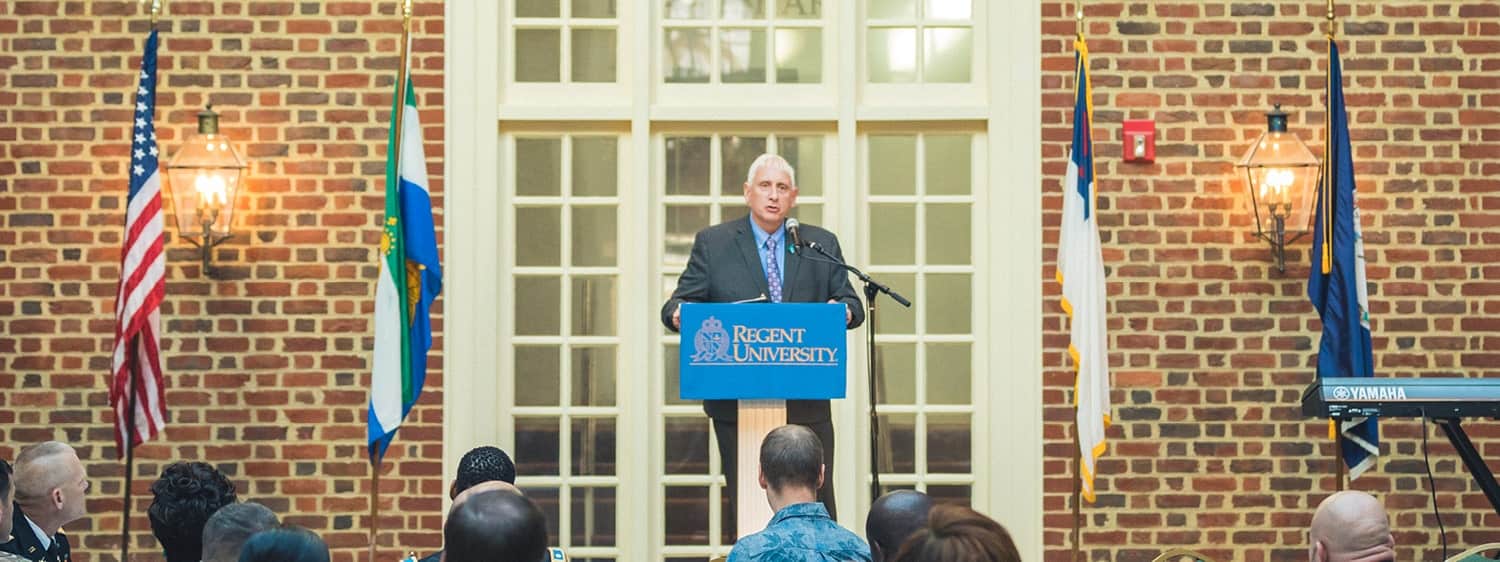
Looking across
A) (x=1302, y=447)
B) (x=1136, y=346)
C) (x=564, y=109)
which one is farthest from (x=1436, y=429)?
(x=564, y=109)

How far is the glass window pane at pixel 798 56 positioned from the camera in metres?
6.65

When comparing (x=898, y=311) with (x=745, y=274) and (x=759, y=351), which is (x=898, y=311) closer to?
(x=745, y=274)

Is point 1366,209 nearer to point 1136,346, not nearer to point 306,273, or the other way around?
point 1136,346

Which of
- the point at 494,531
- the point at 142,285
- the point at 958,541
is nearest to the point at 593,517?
the point at 142,285

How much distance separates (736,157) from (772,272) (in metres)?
1.10

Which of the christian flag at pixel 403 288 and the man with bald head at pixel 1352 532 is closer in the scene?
the man with bald head at pixel 1352 532

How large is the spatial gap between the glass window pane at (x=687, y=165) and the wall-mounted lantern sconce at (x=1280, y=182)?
6.50 ft

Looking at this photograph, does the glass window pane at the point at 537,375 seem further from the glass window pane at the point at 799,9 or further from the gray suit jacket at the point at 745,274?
the glass window pane at the point at 799,9

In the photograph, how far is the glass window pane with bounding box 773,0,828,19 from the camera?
262 inches

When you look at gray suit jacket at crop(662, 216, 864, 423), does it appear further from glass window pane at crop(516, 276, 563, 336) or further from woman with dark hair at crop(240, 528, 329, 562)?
woman with dark hair at crop(240, 528, 329, 562)

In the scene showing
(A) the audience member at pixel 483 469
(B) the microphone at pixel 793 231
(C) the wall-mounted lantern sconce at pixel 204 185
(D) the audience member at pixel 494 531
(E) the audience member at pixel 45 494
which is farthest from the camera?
(C) the wall-mounted lantern sconce at pixel 204 185

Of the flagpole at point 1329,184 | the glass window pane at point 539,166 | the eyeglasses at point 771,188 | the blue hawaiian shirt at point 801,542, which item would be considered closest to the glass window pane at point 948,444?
the flagpole at point 1329,184

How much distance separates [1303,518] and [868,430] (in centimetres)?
161

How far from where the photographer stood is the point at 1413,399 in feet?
14.9
